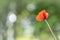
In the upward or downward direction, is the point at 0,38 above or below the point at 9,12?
below

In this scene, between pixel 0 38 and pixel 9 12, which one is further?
pixel 9 12

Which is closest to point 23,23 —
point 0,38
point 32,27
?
point 32,27

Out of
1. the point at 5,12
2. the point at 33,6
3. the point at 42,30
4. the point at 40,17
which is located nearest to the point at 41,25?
the point at 42,30

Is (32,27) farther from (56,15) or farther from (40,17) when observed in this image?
(40,17)

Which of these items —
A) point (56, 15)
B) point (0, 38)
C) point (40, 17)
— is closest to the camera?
point (40, 17)

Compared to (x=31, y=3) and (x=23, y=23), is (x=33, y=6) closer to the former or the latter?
(x=31, y=3)

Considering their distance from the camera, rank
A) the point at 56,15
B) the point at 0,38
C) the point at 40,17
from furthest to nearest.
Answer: the point at 56,15
the point at 0,38
the point at 40,17

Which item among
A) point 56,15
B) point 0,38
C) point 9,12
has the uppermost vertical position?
point 9,12
